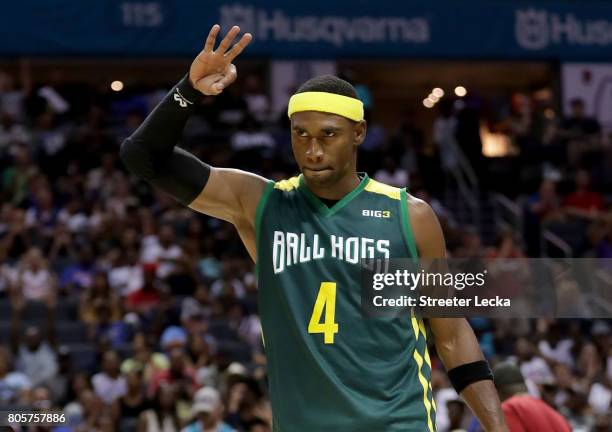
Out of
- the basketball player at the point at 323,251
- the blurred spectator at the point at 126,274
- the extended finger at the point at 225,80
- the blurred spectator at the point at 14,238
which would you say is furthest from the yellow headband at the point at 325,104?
the blurred spectator at the point at 14,238

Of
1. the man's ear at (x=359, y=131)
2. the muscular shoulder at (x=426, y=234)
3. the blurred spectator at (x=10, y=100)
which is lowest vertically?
the muscular shoulder at (x=426, y=234)

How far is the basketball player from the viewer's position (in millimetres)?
4531

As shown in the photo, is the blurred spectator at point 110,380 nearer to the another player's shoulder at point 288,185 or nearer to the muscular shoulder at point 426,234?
the another player's shoulder at point 288,185

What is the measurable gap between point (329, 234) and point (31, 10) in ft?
50.8

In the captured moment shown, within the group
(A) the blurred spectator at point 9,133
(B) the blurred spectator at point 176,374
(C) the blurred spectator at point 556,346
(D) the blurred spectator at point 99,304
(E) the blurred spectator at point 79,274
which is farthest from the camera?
(A) the blurred spectator at point 9,133

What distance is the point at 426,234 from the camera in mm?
4785

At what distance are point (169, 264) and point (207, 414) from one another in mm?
4304

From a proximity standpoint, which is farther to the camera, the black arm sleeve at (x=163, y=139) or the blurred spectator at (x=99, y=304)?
the blurred spectator at (x=99, y=304)

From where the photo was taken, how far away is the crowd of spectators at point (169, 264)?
47.9ft

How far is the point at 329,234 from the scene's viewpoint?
4703mm

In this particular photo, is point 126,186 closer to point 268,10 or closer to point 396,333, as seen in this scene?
point 268,10

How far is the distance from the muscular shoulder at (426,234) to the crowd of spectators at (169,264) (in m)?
8.16

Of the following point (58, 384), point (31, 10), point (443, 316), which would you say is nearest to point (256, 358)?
point (58, 384)

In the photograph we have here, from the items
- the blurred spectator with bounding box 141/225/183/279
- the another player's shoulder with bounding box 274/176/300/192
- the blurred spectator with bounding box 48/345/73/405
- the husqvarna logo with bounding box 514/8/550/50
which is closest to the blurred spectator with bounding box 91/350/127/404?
the blurred spectator with bounding box 48/345/73/405
